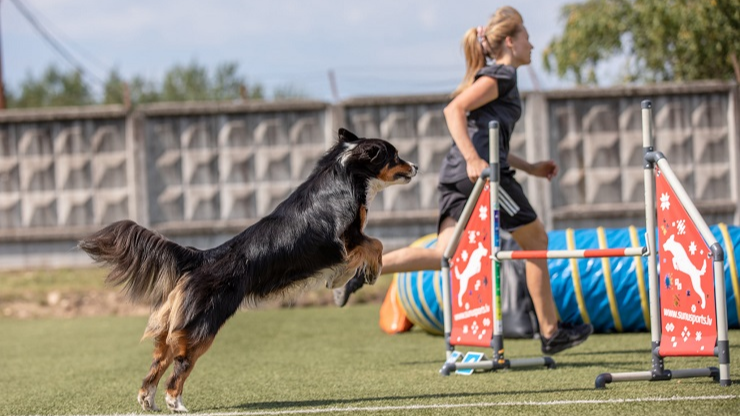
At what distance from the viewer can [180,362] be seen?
418cm

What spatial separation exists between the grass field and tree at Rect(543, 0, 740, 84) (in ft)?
19.3

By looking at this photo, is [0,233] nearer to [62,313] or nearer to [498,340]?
[62,313]

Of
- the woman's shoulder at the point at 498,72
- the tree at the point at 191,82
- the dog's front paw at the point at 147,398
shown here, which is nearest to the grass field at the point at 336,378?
the dog's front paw at the point at 147,398

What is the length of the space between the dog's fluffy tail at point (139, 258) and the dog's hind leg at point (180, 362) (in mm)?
248

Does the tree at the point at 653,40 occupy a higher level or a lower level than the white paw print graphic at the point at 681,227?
higher

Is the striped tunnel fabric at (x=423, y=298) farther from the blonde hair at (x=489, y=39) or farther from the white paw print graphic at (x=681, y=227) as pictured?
the white paw print graphic at (x=681, y=227)

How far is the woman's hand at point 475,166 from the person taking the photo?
513 centimetres

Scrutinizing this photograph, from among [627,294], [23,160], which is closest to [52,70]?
[23,160]

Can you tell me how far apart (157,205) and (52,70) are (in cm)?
3859

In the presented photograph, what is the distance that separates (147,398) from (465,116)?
88.9 inches

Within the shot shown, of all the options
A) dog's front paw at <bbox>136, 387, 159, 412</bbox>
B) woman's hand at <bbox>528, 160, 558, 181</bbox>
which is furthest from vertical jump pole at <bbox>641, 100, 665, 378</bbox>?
dog's front paw at <bbox>136, 387, 159, 412</bbox>

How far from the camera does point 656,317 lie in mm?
4445

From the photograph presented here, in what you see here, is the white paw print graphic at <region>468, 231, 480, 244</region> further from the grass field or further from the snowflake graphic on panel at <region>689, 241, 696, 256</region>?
the snowflake graphic on panel at <region>689, 241, 696, 256</region>

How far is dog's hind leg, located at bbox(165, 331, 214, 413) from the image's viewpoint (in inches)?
164
